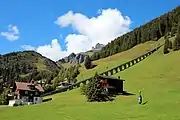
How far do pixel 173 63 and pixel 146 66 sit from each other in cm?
992

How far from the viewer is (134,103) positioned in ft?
194

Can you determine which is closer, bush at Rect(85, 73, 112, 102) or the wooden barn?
bush at Rect(85, 73, 112, 102)

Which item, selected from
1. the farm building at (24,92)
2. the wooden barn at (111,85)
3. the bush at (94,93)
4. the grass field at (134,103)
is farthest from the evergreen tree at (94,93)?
the farm building at (24,92)

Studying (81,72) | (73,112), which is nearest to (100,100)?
(73,112)

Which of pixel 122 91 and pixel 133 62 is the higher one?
pixel 133 62

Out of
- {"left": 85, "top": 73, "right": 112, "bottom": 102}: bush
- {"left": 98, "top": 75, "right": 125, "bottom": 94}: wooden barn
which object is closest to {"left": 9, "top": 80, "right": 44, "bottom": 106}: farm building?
{"left": 98, "top": 75, "right": 125, "bottom": 94}: wooden barn

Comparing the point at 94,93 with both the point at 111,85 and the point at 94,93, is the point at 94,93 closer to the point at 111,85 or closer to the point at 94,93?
the point at 94,93

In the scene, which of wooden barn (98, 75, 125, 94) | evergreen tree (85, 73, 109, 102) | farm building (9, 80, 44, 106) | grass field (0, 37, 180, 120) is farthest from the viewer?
farm building (9, 80, 44, 106)

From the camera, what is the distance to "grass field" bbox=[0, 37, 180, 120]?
47431 millimetres

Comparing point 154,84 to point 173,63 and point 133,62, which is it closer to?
point 173,63

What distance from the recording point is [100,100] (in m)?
70.4

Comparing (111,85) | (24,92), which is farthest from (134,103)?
(24,92)

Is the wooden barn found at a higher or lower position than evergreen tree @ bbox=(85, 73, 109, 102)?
higher

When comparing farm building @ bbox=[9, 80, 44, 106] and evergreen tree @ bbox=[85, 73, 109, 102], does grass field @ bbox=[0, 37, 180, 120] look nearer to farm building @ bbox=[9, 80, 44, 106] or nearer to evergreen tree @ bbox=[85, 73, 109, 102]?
evergreen tree @ bbox=[85, 73, 109, 102]
